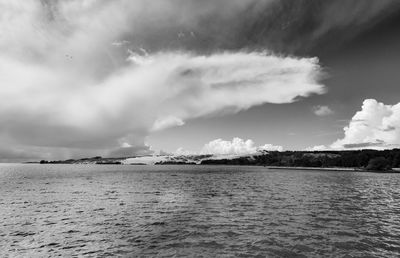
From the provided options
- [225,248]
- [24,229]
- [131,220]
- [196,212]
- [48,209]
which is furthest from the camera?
[48,209]

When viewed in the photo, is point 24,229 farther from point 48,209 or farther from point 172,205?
point 172,205

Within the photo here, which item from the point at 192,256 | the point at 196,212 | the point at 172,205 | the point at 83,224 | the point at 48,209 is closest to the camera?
the point at 192,256

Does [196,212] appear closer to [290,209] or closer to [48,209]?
[290,209]

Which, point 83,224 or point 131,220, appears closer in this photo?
point 83,224

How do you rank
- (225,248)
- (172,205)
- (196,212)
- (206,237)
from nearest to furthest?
1. (225,248)
2. (206,237)
3. (196,212)
4. (172,205)

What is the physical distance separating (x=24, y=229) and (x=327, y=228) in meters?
38.8

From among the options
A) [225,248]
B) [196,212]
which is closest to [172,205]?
[196,212]

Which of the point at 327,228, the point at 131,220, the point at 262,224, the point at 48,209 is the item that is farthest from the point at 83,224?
the point at 327,228

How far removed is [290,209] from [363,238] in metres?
18.2

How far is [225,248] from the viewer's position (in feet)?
92.5

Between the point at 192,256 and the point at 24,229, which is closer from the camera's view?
the point at 192,256

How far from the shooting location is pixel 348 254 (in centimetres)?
2669

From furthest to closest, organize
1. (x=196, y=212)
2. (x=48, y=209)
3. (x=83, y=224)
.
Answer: (x=48, y=209) → (x=196, y=212) → (x=83, y=224)

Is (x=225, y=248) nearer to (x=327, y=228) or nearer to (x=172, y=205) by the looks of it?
Result: (x=327, y=228)
